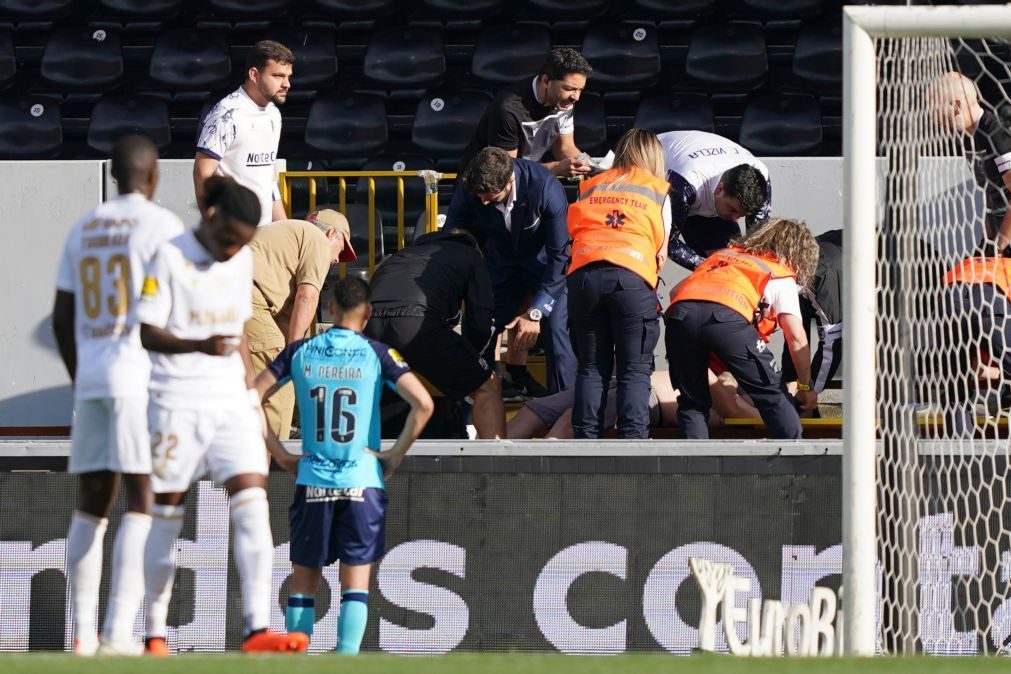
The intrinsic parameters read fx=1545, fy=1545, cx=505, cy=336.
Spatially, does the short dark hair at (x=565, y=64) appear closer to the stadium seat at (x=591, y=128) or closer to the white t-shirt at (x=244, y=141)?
the white t-shirt at (x=244, y=141)

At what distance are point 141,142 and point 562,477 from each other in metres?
2.38

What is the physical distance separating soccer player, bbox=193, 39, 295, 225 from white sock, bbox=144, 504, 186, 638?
2.66m

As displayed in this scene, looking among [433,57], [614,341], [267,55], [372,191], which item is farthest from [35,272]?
[433,57]

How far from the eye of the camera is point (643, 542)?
623 centimetres

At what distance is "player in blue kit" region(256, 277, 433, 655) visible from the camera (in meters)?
5.38

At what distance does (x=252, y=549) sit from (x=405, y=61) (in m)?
6.94

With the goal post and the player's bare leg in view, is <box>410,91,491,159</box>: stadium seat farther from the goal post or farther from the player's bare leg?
the player's bare leg

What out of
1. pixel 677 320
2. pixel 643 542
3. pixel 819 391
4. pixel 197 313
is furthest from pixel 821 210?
pixel 197 313

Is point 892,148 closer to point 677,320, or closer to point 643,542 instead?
point 677,320

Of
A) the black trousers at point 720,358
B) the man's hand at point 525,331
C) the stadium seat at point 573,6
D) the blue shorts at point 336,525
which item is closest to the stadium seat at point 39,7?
the stadium seat at point 573,6

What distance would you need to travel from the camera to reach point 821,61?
10.8m

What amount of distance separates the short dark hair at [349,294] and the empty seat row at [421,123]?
17.0 ft

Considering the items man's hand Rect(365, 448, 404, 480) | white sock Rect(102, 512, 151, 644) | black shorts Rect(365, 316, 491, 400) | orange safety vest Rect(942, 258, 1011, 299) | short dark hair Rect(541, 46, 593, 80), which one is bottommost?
white sock Rect(102, 512, 151, 644)

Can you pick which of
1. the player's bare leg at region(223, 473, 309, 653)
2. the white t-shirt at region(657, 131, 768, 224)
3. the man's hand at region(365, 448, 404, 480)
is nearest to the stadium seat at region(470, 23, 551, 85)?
the white t-shirt at region(657, 131, 768, 224)
